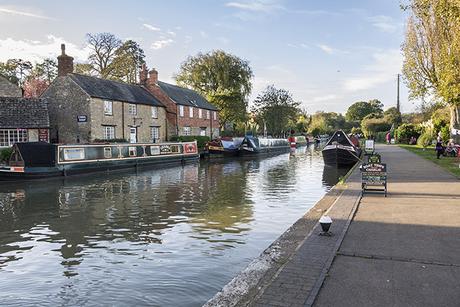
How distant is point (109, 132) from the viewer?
118 ft

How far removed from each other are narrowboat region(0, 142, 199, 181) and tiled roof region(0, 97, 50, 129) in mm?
9256

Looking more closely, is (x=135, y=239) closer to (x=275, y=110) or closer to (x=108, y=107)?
(x=108, y=107)

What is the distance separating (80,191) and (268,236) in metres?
10.9

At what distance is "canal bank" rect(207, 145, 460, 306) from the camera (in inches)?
182

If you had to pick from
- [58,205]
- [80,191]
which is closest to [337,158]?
[80,191]

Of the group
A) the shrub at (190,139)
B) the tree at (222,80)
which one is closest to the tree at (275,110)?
the tree at (222,80)

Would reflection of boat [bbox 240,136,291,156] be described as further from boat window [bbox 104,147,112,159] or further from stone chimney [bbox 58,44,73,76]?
stone chimney [bbox 58,44,73,76]

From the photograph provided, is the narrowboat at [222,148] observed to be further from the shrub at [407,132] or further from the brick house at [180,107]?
the shrub at [407,132]

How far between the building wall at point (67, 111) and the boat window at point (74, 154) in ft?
34.3

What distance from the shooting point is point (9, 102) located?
1245 inches

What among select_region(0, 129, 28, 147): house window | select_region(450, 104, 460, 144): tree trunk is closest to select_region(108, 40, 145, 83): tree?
select_region(0, 129, 28, 147): house window

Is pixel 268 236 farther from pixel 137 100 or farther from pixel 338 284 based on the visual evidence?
pixel 137 100

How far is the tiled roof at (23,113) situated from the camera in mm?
30578

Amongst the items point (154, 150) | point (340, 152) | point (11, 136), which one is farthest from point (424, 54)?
point (11, 136)
